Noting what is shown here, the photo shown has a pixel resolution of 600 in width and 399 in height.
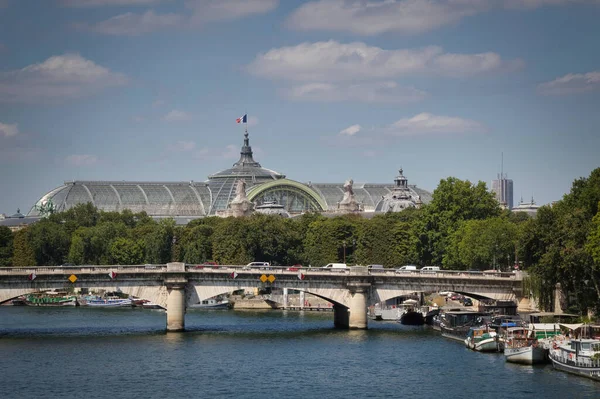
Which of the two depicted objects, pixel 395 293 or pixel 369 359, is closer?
pixel 369 359

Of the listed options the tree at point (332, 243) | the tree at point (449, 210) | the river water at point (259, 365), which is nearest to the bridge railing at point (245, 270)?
the river water at point (259, 365)

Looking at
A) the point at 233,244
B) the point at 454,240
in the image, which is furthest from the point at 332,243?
the point at 454,240

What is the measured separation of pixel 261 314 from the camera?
158375 mm

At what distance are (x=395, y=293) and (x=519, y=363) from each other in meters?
27.4

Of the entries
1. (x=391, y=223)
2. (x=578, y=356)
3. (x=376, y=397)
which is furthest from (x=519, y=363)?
(x=391, y=223)

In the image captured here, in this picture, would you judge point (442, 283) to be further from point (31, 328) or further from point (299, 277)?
point (31, 328)

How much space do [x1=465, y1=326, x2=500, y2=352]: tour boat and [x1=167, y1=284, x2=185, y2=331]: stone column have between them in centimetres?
2629

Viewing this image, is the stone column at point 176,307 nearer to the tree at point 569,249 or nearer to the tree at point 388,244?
the tree at point 569,249

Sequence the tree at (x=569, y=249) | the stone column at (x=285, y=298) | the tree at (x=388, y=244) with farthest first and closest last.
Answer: the tree at (x=388, y=244), the stone column at (x=285, y=298), the tree at (x=569, y=249)

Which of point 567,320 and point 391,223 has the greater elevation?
point 391,223

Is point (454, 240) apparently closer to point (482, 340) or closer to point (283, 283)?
point (283, 283)

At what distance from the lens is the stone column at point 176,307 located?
121 metres

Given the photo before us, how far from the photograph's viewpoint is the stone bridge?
397 feet

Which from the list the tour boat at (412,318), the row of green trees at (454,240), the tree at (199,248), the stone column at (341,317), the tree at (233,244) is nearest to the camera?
the row of green trees at (454,240)
